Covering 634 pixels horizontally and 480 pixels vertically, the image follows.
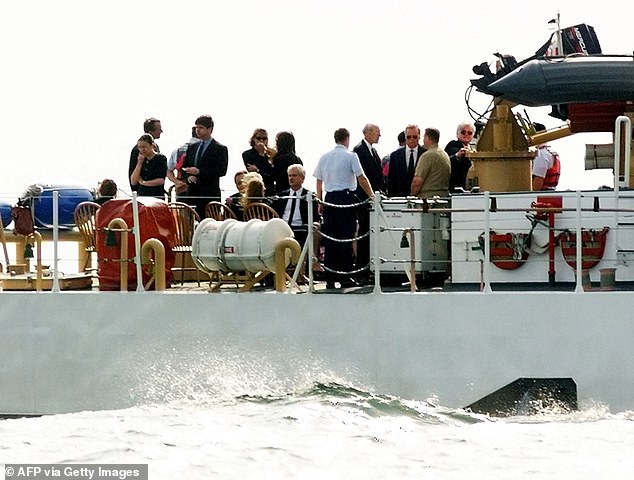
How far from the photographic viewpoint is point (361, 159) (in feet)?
65.2

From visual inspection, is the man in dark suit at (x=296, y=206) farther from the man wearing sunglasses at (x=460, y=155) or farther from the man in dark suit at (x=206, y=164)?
the man wearing sunglasses at (x=460, y=155)

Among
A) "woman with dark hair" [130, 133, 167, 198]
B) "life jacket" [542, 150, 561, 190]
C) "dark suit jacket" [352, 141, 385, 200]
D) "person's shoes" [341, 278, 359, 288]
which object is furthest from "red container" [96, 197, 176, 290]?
"life jacket" [542, 150, 561, 190]

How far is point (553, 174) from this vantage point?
67.9 ft

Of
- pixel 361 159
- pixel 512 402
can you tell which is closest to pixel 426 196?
pixel 361 159

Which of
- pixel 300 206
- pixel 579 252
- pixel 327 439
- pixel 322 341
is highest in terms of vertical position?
pixel 300 206

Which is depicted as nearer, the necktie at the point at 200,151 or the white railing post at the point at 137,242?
the white railing post at the point at 137,242

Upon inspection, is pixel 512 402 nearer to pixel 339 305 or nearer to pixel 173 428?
pixel 339 305

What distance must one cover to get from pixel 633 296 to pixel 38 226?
847cm

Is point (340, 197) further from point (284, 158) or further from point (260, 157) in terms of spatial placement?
point (260, 157)

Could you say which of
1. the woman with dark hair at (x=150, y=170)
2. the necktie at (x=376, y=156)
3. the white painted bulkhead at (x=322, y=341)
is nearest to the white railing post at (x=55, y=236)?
the white painted bulkhead at (x=322, y=341)

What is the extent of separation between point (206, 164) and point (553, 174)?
11.7 ft

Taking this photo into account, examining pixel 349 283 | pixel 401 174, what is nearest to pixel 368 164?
pixel 401 174

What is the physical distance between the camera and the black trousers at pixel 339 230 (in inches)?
746

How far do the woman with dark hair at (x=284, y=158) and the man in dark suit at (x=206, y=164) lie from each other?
51 cm
